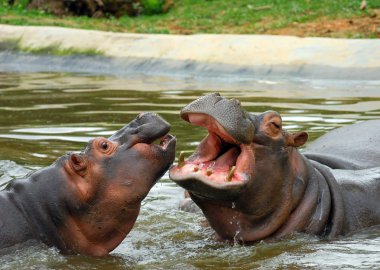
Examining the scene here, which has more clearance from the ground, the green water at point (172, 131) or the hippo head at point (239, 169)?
the hippo head at point (239, 169)

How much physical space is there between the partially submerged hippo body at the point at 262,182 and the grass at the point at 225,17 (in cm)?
980

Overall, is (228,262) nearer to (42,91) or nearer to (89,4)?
(42,91)

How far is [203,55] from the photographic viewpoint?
1423 centimetres

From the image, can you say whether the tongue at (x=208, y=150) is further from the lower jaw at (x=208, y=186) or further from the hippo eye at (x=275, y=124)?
the hippo eye at (x=275, y=124)

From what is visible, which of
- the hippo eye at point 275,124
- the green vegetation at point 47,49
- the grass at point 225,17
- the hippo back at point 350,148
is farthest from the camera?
the grass at point 225,17

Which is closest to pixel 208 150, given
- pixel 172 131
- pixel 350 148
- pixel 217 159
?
pixel 217 159

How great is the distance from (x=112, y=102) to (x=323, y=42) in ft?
11.0

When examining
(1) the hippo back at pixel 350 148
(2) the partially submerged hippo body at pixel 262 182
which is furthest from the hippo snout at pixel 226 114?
(1) the hippo back at pixel 350 148

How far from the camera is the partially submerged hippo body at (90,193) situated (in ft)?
16.6

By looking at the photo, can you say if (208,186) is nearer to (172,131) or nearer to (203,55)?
(172,131)

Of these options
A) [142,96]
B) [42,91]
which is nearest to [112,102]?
[142,96]

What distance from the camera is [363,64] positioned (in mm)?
12562

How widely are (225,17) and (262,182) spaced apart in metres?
14.1

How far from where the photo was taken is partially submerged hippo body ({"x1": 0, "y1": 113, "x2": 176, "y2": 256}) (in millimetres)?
5047
